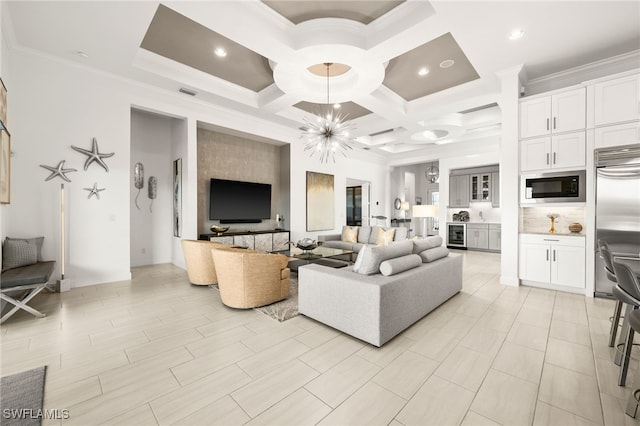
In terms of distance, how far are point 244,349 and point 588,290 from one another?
15.2 ft

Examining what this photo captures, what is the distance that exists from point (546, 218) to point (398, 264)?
3511mm

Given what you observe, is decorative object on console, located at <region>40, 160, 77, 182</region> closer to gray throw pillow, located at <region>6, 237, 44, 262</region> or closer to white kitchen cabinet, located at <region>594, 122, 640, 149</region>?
gray throw pillow, located at <region>6, 237, 44, 262</region>

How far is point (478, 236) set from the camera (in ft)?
27.7

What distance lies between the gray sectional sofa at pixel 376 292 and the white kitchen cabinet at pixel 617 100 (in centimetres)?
310

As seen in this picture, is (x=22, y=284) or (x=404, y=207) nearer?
(x=22, y=284)

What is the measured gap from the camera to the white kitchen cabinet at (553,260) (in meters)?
3.86

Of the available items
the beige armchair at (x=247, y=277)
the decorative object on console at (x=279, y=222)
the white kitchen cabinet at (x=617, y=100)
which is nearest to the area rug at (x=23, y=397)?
the beige armchair at (x=247, y=277)

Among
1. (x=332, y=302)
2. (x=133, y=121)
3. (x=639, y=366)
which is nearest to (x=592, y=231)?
(x=639, y=366)

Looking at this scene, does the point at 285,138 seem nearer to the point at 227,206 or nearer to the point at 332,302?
the point at 227,206

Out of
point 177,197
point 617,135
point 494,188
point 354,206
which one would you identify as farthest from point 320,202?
point 617,135

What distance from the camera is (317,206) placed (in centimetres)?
762

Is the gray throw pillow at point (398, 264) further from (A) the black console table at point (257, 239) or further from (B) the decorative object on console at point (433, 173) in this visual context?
(B) the decorative object on console at point (433, 173)

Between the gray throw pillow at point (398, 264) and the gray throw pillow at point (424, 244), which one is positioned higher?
the gray throw pillow at point (424, 244)

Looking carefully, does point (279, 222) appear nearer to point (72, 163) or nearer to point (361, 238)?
point (361, 238)
